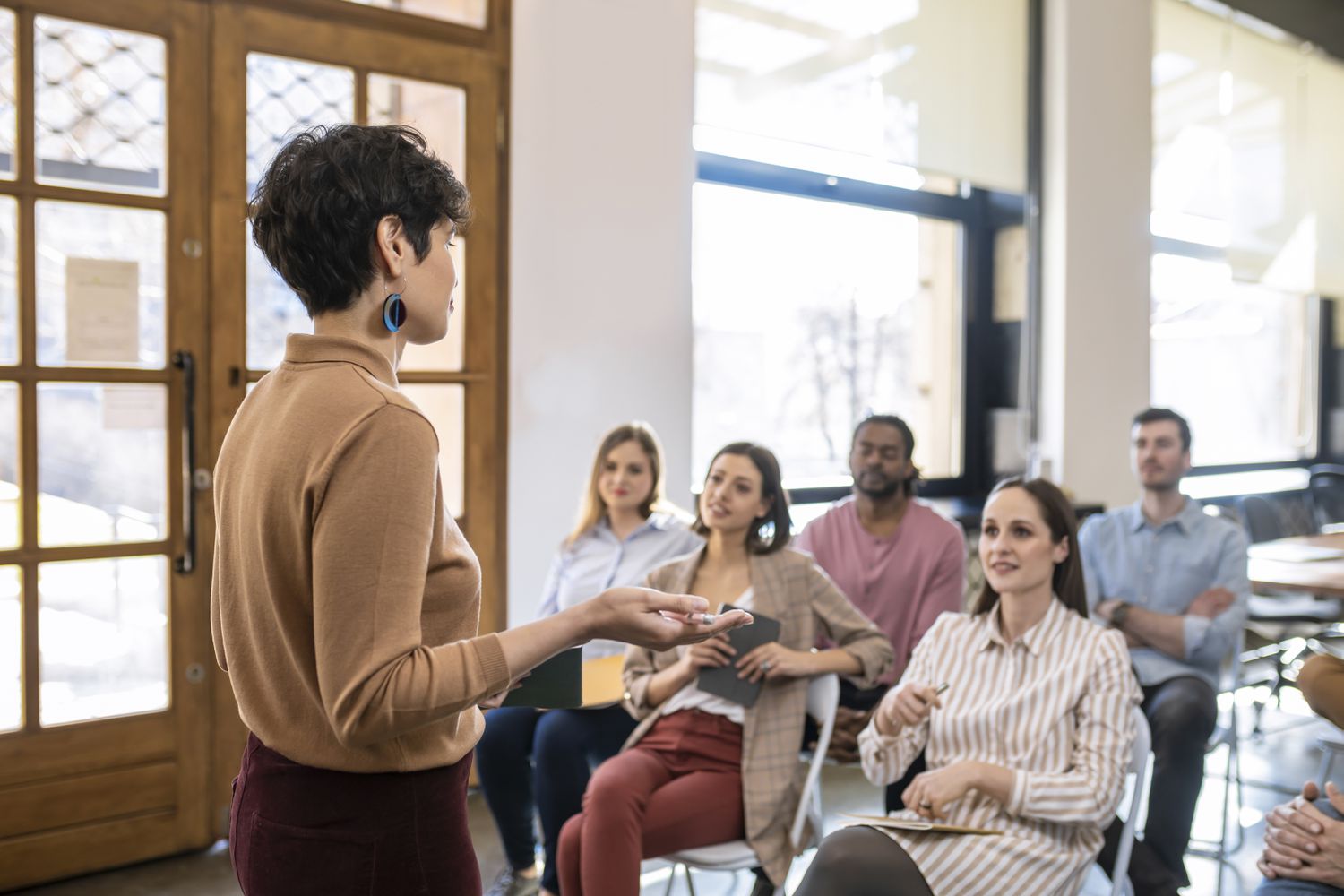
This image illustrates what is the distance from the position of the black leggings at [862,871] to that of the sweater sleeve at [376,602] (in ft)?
3.84

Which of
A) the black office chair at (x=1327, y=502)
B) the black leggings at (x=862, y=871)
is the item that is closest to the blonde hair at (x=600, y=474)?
the black leggings at (x=862, y=871)

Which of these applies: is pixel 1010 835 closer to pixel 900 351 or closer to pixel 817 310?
pixel 817 310

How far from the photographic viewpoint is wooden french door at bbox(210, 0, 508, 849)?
123 inches

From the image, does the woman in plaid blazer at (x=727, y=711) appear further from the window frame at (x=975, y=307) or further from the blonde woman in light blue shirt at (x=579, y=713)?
the window frame at (x=975, y=307)

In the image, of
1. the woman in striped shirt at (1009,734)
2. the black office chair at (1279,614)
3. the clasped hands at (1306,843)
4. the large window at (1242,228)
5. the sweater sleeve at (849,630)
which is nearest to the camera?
the clasped hands at (1306,843)

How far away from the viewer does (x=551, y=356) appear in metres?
3.71

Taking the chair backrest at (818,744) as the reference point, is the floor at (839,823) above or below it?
below

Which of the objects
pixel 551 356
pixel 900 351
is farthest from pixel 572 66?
pixel 900 351

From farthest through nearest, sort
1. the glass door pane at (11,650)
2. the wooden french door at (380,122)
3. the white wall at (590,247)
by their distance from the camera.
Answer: the white wall at (590,247)
the wooden french door at (380,122)
the glass door pane at (11,650)

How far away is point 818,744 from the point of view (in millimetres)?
2547

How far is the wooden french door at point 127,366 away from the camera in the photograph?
9.50 ft

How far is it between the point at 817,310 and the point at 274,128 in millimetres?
2446

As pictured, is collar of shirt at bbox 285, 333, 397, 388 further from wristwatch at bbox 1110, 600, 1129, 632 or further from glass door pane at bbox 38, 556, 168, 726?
wristwatch at bbox 1110, 600, 1129, 632

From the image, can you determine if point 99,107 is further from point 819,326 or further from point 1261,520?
point 1261,520
